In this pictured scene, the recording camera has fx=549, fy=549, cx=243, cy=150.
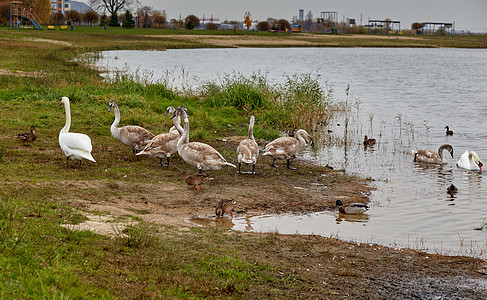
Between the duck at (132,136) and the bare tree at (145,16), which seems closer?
the duck at (132,136)

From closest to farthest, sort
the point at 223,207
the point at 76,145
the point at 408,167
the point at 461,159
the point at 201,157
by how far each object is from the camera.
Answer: the point at 223,207 < the point at 76,145 < the point at 201,157 < the point at 408,167 < the point at 461,159

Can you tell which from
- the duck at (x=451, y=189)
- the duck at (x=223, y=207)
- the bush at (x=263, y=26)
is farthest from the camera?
the bush at (x=263, y=26)

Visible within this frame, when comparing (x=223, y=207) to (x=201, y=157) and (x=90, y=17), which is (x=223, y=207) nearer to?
(x=201, y=157)

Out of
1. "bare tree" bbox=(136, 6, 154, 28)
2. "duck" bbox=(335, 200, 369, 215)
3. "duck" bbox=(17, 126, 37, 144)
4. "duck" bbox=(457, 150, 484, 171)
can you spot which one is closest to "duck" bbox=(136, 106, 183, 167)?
"duck" bbox=(17, 126, 37, 144)

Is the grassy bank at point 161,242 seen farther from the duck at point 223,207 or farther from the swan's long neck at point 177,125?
the swan's long neck at point 177,125

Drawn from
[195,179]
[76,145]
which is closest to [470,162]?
[195,179]

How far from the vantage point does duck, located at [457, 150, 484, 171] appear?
663 inches

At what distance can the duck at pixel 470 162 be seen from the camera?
1683 cm

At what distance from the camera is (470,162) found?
56.2 ft

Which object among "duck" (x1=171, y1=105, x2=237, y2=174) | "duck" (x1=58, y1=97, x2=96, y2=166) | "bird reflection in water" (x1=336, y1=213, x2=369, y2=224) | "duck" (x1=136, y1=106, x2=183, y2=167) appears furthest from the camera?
"duck" (x1=136, y1=106, x2=183, y2=167)

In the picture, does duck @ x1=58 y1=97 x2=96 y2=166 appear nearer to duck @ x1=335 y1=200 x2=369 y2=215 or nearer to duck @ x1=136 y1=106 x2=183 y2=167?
duck @ x1=136 y1=106 x2=183 y2=167

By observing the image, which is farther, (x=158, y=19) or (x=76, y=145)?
(x=158, y=19)

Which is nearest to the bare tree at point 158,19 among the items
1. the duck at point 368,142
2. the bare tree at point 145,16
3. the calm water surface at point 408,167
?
the bare tree at point 145,16

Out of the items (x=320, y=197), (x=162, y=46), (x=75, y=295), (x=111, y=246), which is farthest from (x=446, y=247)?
(x=162, y=46)
